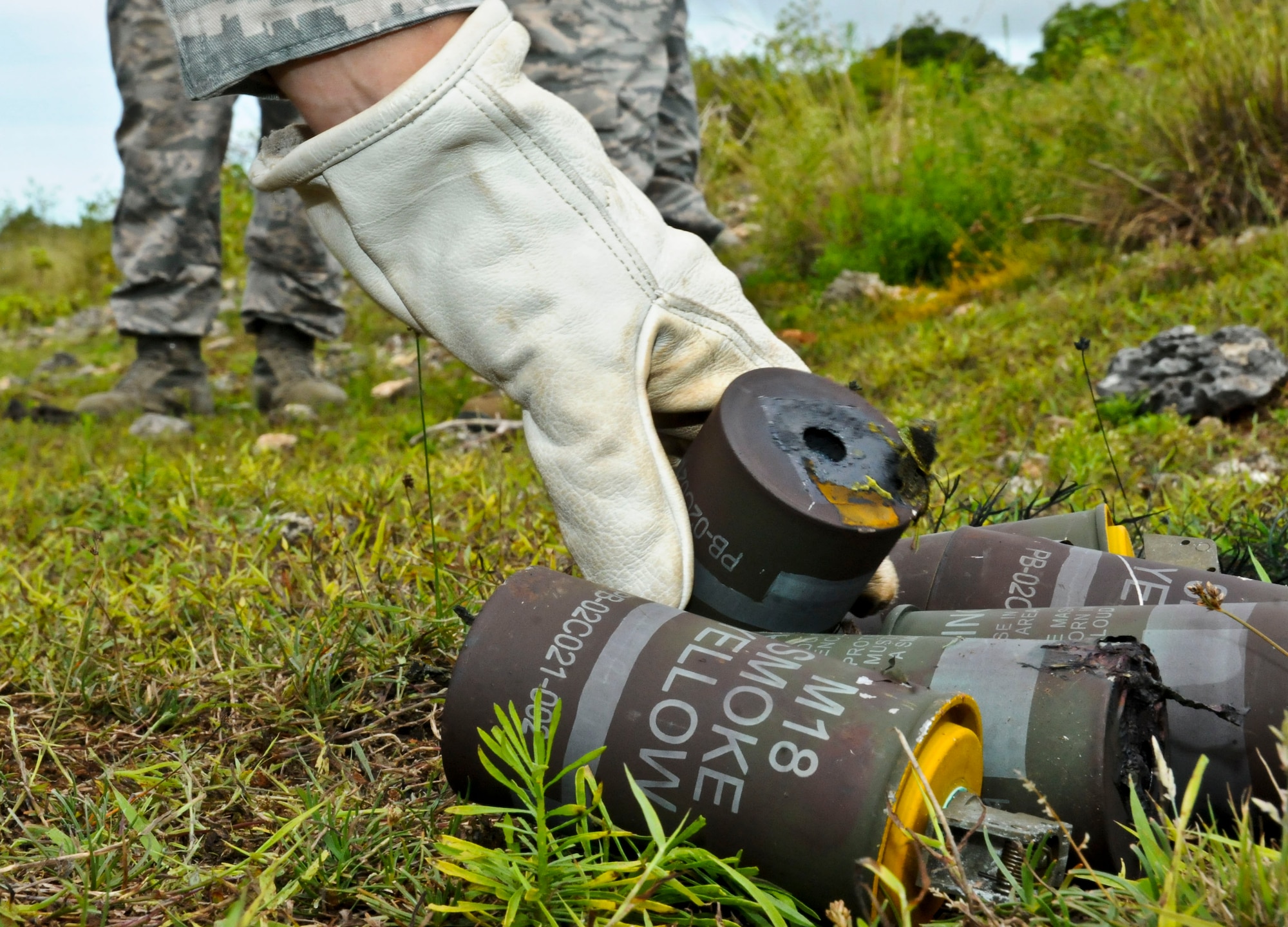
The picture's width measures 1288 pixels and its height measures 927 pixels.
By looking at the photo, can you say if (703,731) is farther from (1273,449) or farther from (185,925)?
(1273,449)

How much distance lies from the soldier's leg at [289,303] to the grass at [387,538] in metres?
0.29

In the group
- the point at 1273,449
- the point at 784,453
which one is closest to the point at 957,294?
the point at 1273,449

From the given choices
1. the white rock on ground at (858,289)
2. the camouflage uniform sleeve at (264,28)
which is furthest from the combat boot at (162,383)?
the camouflage uniform sleeve at (264,28)

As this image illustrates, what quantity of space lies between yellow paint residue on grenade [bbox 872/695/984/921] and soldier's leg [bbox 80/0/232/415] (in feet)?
15.1

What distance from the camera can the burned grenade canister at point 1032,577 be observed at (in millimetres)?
1414

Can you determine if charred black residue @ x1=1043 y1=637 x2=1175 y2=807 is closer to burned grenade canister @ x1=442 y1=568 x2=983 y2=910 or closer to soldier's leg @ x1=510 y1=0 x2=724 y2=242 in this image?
burned grenade canister @ x1=442 y1=568 x2=983 y2=910

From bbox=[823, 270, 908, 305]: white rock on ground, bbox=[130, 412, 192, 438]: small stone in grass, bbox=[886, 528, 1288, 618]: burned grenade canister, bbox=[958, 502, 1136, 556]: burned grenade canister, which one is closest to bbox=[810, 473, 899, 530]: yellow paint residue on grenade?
bbox=[886, 528, 1288, 618]: burned grenade canister

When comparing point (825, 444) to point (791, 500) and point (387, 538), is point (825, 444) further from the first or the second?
point (387, 538)

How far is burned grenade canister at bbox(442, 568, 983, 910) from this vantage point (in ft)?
3.09

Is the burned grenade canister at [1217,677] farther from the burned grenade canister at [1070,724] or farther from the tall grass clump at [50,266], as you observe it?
the tall grass clump at [50,266]

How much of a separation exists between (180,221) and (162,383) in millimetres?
783

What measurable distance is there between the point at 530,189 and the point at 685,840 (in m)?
0.90

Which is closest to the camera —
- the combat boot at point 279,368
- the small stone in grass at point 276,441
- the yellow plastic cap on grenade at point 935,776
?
the yellow plastic cap on grenade at point 935,776

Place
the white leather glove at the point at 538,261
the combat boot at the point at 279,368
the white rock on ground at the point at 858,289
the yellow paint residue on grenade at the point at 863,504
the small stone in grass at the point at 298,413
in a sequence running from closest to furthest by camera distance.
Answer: the yellow paint residue on grenade at the point at 863,504 < the white leather glove at the point at 538,261 < the small stone in grass at the point at 298,413 < the combat boot at the point at 279,368 < the white rock on ground at the point at 858,289
